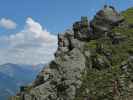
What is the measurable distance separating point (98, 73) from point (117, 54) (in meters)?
5.28

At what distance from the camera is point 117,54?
6184 centimetres

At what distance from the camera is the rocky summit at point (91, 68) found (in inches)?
2157

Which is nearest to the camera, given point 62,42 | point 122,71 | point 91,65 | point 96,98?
point 96,98

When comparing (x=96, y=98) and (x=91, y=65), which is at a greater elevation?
(x=91, y=65)

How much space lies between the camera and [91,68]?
60.9m

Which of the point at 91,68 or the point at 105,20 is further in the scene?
the point at 105,20

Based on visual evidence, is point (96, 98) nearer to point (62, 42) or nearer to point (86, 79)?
point (86, 79)

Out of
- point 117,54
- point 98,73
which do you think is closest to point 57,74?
point 98,73

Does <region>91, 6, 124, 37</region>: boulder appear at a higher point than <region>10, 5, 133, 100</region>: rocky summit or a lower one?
higher

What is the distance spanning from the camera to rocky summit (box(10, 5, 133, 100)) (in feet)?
180

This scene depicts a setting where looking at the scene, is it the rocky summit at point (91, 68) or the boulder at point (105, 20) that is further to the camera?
the boulder at point (105, 20)

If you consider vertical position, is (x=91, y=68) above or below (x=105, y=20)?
below

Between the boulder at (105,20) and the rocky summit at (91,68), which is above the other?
the boulder at (105,20)

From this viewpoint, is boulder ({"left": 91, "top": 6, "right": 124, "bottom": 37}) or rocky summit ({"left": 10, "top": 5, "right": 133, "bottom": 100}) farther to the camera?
boulder ({"left": 91, "top": 6, "right": 124, "bottom": 37})
